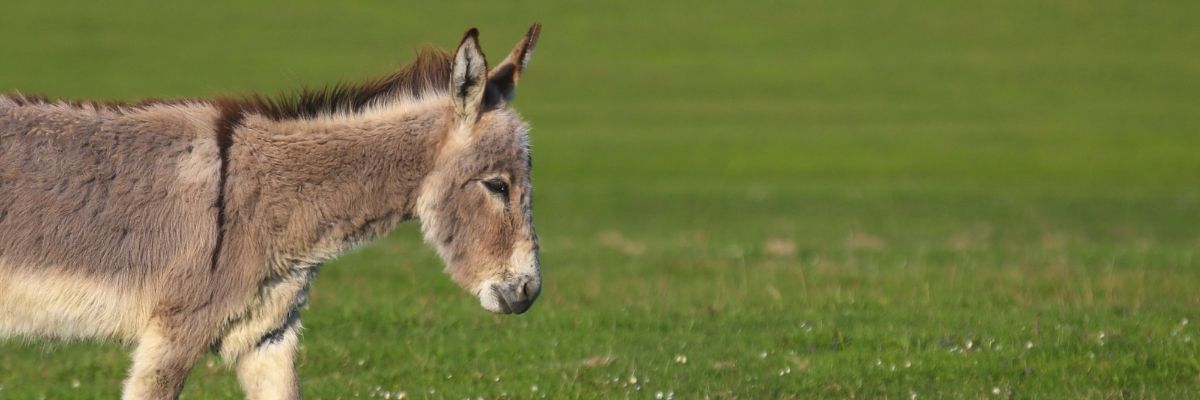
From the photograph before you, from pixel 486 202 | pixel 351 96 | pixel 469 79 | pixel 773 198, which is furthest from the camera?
pixel 773 198

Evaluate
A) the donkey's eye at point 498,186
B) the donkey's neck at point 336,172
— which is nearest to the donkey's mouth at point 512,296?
the donkey's eye at point 498,186

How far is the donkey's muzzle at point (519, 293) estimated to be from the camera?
6.90 metres

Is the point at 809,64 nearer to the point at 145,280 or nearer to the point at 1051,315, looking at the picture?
the point at 1051,315

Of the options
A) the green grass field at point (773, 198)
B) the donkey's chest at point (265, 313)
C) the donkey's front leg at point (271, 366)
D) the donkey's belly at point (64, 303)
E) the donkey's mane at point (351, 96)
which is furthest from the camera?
the green grass field at point (773, 198)

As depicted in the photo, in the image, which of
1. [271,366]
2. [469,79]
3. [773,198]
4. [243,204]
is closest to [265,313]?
[271,366]

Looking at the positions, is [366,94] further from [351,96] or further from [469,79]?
[469,79]

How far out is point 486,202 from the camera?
695 centimetres

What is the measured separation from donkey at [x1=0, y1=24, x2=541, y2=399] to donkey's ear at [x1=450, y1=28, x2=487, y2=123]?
1 centimetres

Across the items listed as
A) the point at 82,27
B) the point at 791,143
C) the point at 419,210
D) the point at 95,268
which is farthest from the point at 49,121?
the point at 82,27

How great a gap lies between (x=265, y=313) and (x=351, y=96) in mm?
Result: 1157

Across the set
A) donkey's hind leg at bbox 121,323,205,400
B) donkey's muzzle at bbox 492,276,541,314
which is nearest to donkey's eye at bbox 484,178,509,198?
donkey's muzzle at bbox 492,276,541,314

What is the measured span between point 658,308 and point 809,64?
56.9 meters

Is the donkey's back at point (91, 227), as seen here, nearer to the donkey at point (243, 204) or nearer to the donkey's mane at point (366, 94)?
the donkey at point (243, 204)

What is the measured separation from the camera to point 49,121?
6.95 m
